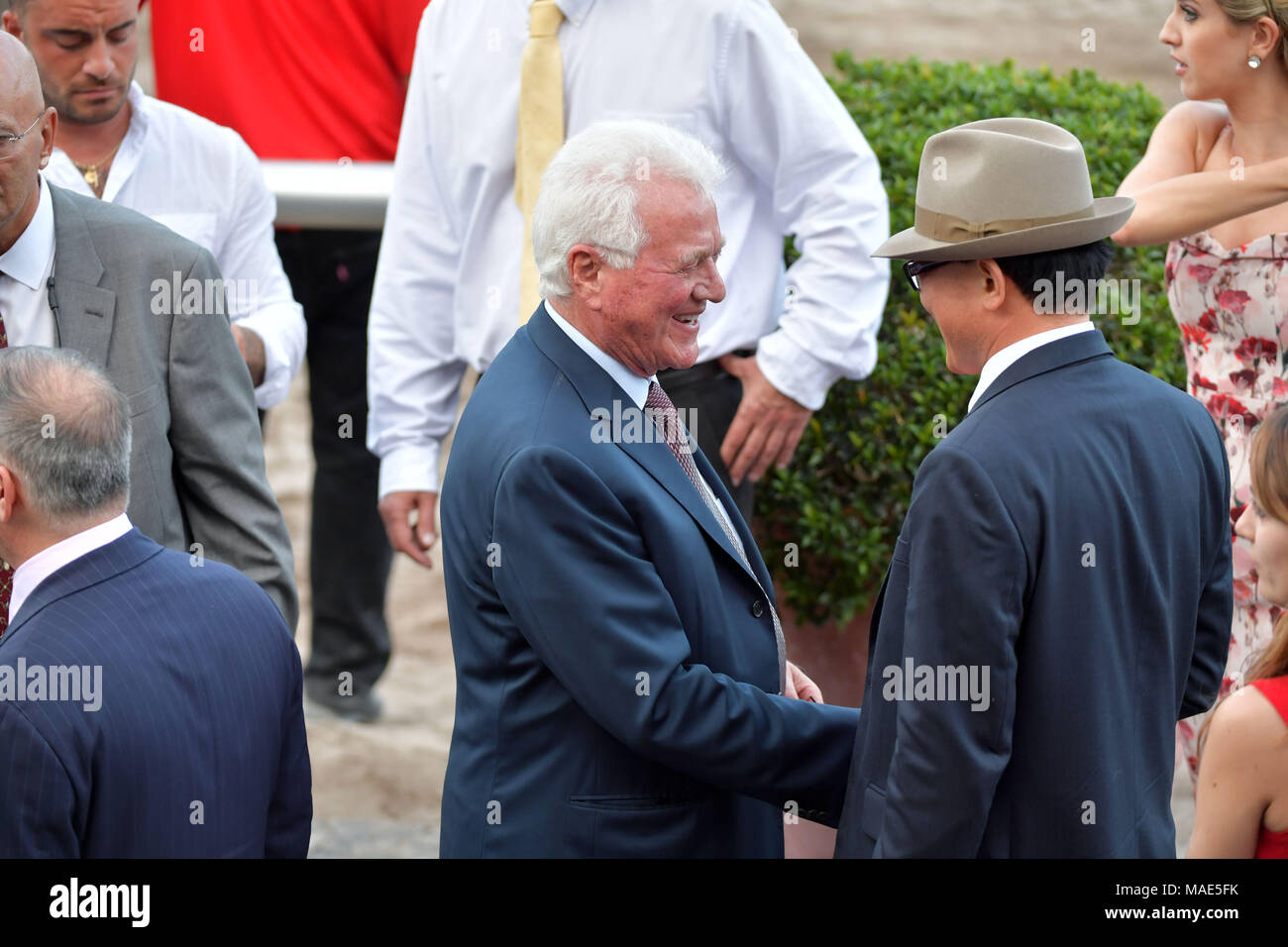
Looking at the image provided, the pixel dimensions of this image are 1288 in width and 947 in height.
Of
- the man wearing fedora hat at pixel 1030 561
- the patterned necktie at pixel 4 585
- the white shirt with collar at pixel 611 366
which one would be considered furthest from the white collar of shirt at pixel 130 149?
the man wearing fedora hat at pixel 1030 561

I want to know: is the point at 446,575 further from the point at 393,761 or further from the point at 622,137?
the point at 393,761

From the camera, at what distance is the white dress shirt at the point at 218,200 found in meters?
3.81

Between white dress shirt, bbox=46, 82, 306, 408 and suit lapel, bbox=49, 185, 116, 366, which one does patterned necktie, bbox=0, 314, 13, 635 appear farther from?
white dress shirt, bbox=46, 82, 306, 408

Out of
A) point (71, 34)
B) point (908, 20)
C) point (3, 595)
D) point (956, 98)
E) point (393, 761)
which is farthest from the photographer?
point (908, 20)

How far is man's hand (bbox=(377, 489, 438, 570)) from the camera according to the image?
4242mm

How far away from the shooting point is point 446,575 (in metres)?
2.82

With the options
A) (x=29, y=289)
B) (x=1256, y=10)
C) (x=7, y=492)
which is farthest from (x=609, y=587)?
(x=1256, y=10)

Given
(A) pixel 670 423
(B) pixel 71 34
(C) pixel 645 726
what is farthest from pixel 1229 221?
(B) pixel 71 34

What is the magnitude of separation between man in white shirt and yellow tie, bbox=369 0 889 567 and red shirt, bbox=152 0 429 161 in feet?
3.44

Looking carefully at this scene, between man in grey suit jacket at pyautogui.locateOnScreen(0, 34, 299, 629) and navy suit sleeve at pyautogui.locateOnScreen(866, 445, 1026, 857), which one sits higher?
man in grey suit jacket at pyautogui.locateOnScreen(0, 34, 299, 629)

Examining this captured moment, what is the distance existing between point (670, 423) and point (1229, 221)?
166cm

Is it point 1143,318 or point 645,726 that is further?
point 1143,318

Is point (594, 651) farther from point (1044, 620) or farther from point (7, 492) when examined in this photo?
point (7, 492)

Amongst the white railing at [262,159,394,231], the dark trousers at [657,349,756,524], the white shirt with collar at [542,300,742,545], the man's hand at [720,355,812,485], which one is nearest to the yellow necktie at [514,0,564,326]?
the dark trousers at [657,349,756,524]
